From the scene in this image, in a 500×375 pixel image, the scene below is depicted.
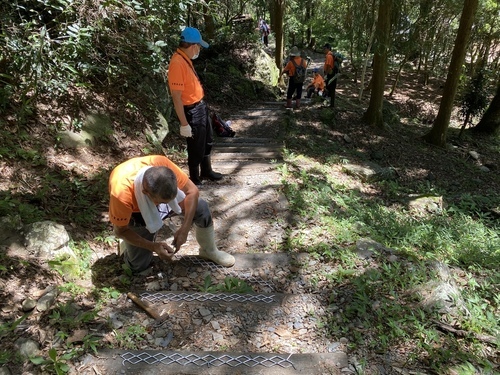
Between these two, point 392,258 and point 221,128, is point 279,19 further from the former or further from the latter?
point 392,258

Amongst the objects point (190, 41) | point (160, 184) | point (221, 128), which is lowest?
point (221, 128)

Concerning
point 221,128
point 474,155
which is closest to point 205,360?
point 221,128

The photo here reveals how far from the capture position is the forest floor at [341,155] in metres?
2.91

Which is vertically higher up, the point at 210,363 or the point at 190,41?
the point at 190,41

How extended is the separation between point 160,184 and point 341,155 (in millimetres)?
6802

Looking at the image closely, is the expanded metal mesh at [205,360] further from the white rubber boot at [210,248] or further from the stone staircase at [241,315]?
the white rubber boot at [210,248]

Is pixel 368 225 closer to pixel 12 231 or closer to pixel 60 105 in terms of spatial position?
pixel 12 231

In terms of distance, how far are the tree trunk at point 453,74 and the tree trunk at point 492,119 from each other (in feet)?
10.1

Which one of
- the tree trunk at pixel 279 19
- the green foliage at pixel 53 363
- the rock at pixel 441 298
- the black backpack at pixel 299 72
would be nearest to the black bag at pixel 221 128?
the black backpack at pixel 299 72

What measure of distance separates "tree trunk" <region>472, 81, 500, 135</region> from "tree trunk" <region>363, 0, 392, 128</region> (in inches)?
178

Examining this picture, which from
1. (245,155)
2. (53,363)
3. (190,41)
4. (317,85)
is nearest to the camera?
(53,363)

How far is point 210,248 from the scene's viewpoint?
3.39 meters

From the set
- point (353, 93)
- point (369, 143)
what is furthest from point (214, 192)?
point (353, 93)

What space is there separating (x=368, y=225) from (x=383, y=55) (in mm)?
7504
